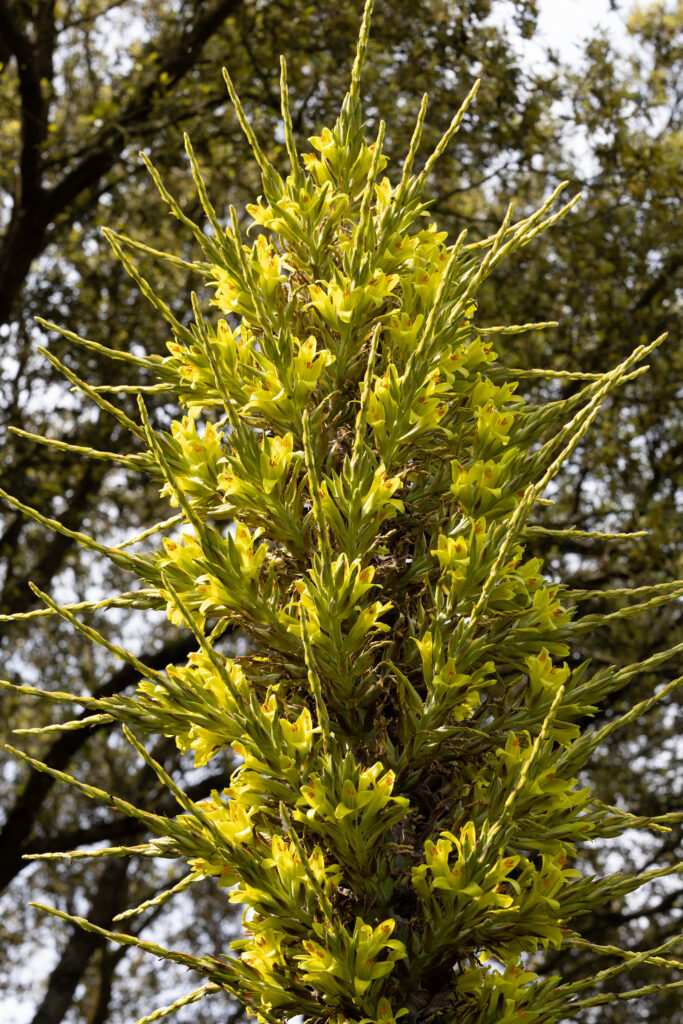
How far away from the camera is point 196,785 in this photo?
26.9 ft

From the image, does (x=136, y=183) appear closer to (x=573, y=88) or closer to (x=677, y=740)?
(x=573, y=88)

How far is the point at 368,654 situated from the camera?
2.34 m

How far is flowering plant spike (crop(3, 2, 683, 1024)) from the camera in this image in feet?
7.13

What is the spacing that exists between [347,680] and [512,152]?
647cm

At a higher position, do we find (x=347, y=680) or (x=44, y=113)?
(x=44, y=113)

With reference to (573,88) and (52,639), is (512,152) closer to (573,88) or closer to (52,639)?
(573,88)

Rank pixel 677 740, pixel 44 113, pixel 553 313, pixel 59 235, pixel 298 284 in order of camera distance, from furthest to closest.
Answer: pixel 677 740 < pixel 59 235 < pixel 553 313 < pixel 44 113 < pixel 298 284

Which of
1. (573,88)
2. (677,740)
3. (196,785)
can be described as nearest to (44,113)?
(573,88)

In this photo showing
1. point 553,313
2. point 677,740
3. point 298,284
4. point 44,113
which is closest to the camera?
point 298,284

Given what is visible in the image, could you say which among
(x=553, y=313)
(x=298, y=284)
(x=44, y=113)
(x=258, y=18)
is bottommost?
(x=298, y=284)

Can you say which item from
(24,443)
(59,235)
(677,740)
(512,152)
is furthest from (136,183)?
(677,740)

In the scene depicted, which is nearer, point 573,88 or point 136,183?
point 573,88

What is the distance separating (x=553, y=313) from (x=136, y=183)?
4.22 metres

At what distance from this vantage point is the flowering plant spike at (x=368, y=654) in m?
2.17
